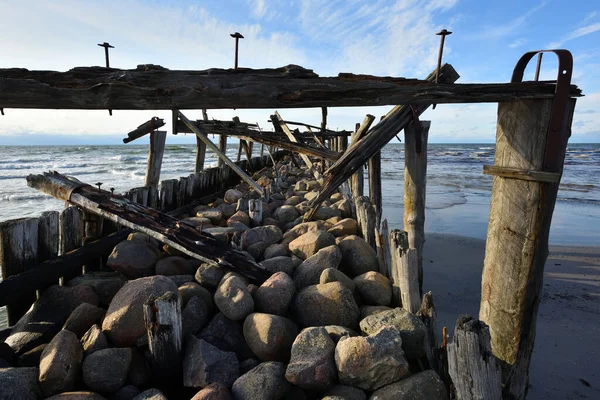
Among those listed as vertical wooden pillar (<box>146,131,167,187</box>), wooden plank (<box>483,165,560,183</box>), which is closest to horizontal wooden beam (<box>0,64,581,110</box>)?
wooden plank (<box>483,165,560,183</box>)

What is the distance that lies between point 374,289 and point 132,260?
261cm

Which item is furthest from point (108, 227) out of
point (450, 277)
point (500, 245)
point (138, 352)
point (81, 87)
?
point (450, 277)

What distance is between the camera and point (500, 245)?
7.78 feet

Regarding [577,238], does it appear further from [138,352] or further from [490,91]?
[138,352]

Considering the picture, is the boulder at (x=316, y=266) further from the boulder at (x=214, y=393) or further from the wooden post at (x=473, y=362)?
the wooden post at (x=473, y=362)

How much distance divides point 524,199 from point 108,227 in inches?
178

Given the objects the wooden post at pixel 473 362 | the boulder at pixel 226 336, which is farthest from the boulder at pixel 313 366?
the wooden post at pixel 473 362

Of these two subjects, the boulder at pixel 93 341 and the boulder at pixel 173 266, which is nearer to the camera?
the boulder at pixel 93 341

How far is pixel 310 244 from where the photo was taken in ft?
13.3

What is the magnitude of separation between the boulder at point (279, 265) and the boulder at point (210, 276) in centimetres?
46

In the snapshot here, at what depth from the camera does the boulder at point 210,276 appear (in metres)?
3.33

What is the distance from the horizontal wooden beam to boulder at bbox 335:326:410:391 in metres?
1.70

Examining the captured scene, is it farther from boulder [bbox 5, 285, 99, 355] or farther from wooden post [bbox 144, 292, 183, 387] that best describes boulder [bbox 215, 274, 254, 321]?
boulder [bbox 5, 285, 99, 355]

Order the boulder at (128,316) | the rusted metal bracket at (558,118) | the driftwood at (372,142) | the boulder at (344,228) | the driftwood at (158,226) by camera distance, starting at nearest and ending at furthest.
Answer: the rusted metal bracket at (558,118)
the boulder at (128,316)
the driftwood at (158,226)
the driftwood at (372,142)
the boulder at (344,228)
